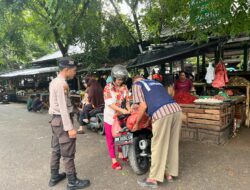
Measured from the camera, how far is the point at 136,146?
3955 mm

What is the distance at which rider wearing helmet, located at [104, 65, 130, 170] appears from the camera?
158 inches

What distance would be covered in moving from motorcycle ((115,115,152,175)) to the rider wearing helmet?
7.0 inches

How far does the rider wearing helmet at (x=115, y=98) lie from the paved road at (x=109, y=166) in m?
0.49

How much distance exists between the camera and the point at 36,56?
80.9 ft

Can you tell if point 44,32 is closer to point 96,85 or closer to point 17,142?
point 96,85

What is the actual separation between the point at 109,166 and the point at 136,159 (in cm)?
72

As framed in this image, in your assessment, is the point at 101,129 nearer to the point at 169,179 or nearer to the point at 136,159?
the point at 136,159

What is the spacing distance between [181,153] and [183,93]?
196 centimetres

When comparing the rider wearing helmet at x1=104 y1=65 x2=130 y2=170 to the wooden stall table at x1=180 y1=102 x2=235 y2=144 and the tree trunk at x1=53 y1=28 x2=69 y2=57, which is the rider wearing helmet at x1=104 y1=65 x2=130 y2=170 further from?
the tree trunk at x1=53 y1=28 x2=69 y2=57

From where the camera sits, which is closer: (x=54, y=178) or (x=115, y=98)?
(x=54, y=178)

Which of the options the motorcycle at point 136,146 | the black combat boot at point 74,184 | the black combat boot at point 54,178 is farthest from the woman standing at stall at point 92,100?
the black combat boot at point 74,184

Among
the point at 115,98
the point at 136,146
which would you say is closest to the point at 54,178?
the point at 136,146

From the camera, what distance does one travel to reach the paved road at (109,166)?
365cm

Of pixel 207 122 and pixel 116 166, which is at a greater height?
pixel 207 122
